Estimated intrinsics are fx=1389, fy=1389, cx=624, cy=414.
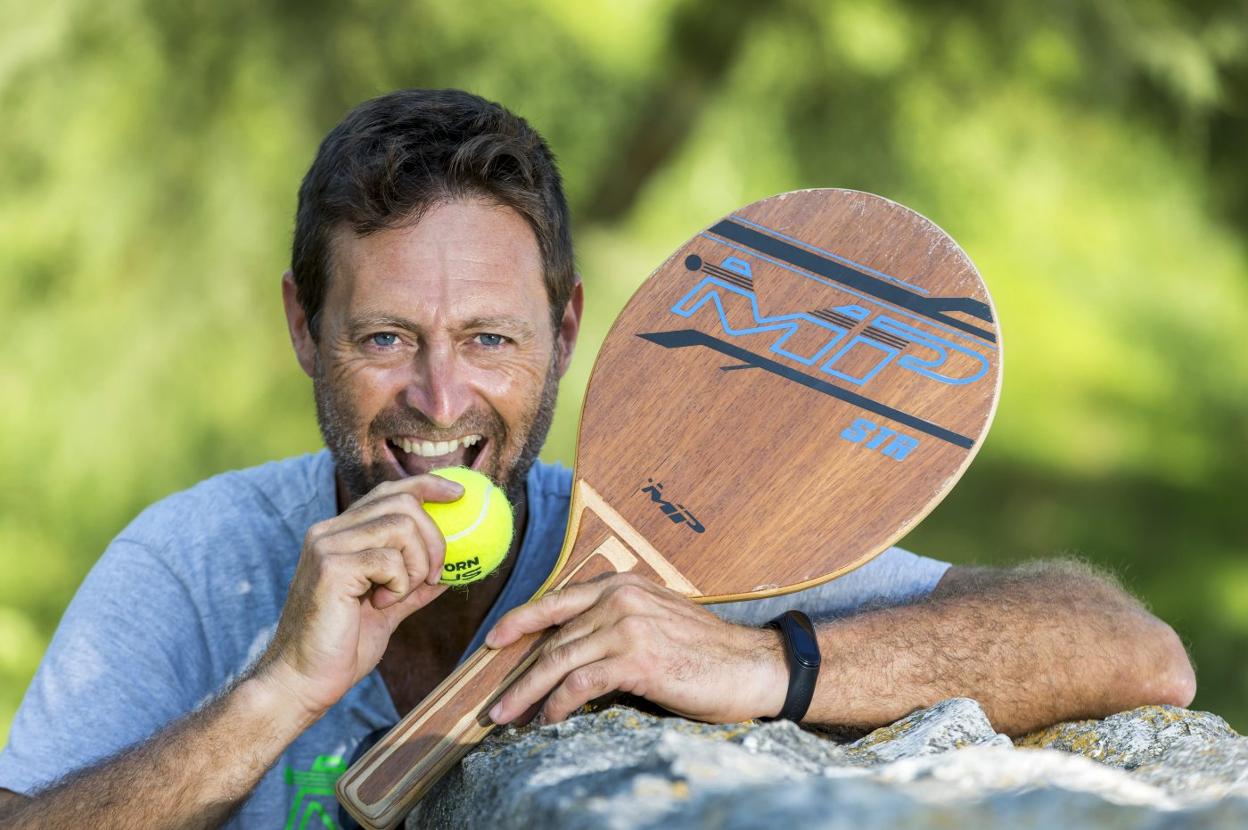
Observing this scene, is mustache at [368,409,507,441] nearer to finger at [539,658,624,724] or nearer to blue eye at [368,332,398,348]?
blue eye at [368,332,398,348]

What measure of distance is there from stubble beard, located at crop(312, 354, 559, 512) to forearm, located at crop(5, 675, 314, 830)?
598mm

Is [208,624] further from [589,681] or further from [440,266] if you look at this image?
[589,681]

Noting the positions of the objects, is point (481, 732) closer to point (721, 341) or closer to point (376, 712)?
point (376, 712)

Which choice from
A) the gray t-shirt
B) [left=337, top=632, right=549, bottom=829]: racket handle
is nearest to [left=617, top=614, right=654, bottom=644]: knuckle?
[left=337, top=632, right=549, bottom=829]: racket handle

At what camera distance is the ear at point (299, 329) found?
276 centimetres

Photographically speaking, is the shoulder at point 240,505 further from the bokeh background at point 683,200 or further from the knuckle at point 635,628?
the bokeh background at point 683,200

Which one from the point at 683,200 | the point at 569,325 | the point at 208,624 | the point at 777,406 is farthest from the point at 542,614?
the point at 683,200

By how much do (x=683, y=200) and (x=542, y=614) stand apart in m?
4.49

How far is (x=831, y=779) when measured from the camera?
1281 millimetres

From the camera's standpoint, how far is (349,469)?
8.30 ft

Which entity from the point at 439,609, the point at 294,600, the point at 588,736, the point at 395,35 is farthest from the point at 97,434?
the point at 588,736

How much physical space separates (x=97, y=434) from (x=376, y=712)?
12.6 feet

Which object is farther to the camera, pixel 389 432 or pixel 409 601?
pixel 389 432

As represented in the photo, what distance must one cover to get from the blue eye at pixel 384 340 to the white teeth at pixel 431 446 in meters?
0.17
